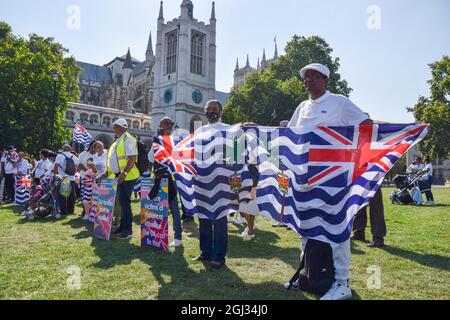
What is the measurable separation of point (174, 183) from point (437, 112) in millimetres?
34334

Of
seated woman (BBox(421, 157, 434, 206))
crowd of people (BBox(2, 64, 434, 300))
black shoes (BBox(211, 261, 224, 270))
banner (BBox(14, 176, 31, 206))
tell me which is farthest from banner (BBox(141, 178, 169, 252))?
seated woman (BBox(421, 157, 434, 206))

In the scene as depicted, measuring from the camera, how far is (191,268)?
15.5 ft

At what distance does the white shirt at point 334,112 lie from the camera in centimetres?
392

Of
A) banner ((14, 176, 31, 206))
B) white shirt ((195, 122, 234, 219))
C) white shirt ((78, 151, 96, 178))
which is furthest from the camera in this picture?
banner ((14, 176, 31, 206))

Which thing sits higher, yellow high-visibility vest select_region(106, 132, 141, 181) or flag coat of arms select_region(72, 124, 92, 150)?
flag coat of arms select_region(72, 124, 92, 150)

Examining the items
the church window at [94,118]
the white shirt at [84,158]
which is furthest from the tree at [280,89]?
the church window at [94,118]

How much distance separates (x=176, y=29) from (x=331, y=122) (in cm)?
5767

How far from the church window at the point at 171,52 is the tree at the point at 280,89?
20.8 m

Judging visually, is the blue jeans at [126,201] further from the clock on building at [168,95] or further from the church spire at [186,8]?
the church spire at [186,8]

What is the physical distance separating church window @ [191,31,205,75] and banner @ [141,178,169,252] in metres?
53.3

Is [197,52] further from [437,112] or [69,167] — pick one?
[69,167]

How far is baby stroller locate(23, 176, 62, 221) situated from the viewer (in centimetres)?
979

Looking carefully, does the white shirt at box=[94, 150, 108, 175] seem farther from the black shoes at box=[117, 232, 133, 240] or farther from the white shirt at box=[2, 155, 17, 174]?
the white shirt at box=[2, 155, 17, 174]

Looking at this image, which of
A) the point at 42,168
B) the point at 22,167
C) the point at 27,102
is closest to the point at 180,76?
the point at 27,102
